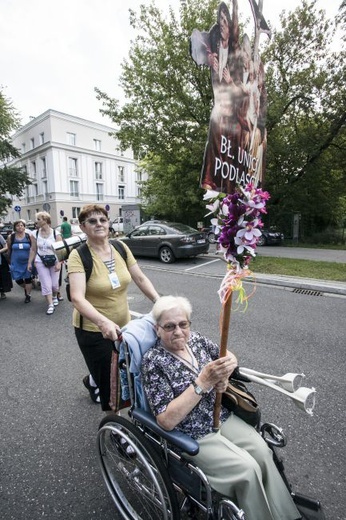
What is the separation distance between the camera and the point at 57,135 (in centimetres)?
3591

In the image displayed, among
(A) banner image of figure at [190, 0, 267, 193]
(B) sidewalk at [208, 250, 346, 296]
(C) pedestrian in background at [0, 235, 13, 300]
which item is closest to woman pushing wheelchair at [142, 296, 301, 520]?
(A) banner image of figure at [190, 0, 267, 193]

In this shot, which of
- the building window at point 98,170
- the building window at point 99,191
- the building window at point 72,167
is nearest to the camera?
the building window at point 72,167

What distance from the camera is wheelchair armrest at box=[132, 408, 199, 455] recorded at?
4.52ft

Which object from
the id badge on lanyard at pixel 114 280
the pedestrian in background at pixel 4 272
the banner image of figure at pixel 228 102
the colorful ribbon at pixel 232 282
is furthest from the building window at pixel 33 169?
the colorful ribbon at pixel 232 282

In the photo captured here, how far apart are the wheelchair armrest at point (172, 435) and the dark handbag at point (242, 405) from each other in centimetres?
41

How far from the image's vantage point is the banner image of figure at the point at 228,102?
5.52ft

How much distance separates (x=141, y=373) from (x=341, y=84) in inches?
609

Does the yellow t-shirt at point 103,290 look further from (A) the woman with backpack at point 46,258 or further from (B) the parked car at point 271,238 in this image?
(B) the parked car at point 271,238

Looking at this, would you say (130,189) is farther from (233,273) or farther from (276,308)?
(233,273)

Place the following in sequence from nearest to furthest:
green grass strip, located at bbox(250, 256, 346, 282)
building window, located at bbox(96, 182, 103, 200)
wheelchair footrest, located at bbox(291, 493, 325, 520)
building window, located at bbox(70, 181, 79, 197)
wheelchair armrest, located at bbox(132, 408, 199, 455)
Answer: wheelchair armrest, located at bbox(132, 408, 199, 455), wheelchair footrest, located at bbox(291, 493, 325, 520), green grass strip, located at bbox(250, 256, 346, 282), building window, located at bbox(70, 181, 79, 197), building window, located at bbox(96, 182, 103, 200)

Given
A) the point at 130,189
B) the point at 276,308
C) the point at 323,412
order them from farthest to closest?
the point at 130,189, the point at 276,308, the point at 323,412

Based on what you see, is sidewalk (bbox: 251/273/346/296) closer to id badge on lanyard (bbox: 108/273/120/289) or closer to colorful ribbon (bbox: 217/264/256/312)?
id badge on lanyard (bbox: 108/273/120/289)

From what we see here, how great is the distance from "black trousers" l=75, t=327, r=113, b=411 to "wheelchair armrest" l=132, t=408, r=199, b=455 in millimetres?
577

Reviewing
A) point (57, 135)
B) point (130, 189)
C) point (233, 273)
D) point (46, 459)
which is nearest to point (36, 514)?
point (46, 459)
